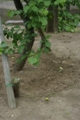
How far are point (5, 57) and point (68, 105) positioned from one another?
3.75ft

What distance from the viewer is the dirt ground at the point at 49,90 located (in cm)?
329

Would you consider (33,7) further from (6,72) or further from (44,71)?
(44,71)

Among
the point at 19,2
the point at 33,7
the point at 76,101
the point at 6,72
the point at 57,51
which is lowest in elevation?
the point at 57,51

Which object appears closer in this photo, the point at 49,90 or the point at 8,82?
the point at 8,82

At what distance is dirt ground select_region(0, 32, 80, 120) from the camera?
3287 mm

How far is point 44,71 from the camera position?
15.0 ft

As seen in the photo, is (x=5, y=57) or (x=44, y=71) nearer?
(x=5, y=57)

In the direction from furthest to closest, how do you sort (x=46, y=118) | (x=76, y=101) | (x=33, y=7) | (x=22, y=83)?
(x=22, y=83) < (x=76, y=101) < (x=46, y=118) < (x=33, y=7)

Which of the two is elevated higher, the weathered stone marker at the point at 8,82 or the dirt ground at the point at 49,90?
the weathered stone marker at the point at 8,82

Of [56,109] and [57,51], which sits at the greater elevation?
[56,109]

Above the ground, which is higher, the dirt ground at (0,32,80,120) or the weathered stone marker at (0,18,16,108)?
the weathered stone marker at (0,18,16,108)

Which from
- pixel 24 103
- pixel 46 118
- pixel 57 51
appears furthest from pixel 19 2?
pixel 57 51

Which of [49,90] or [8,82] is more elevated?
[8,82]

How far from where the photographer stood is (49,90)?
393 centimetres
